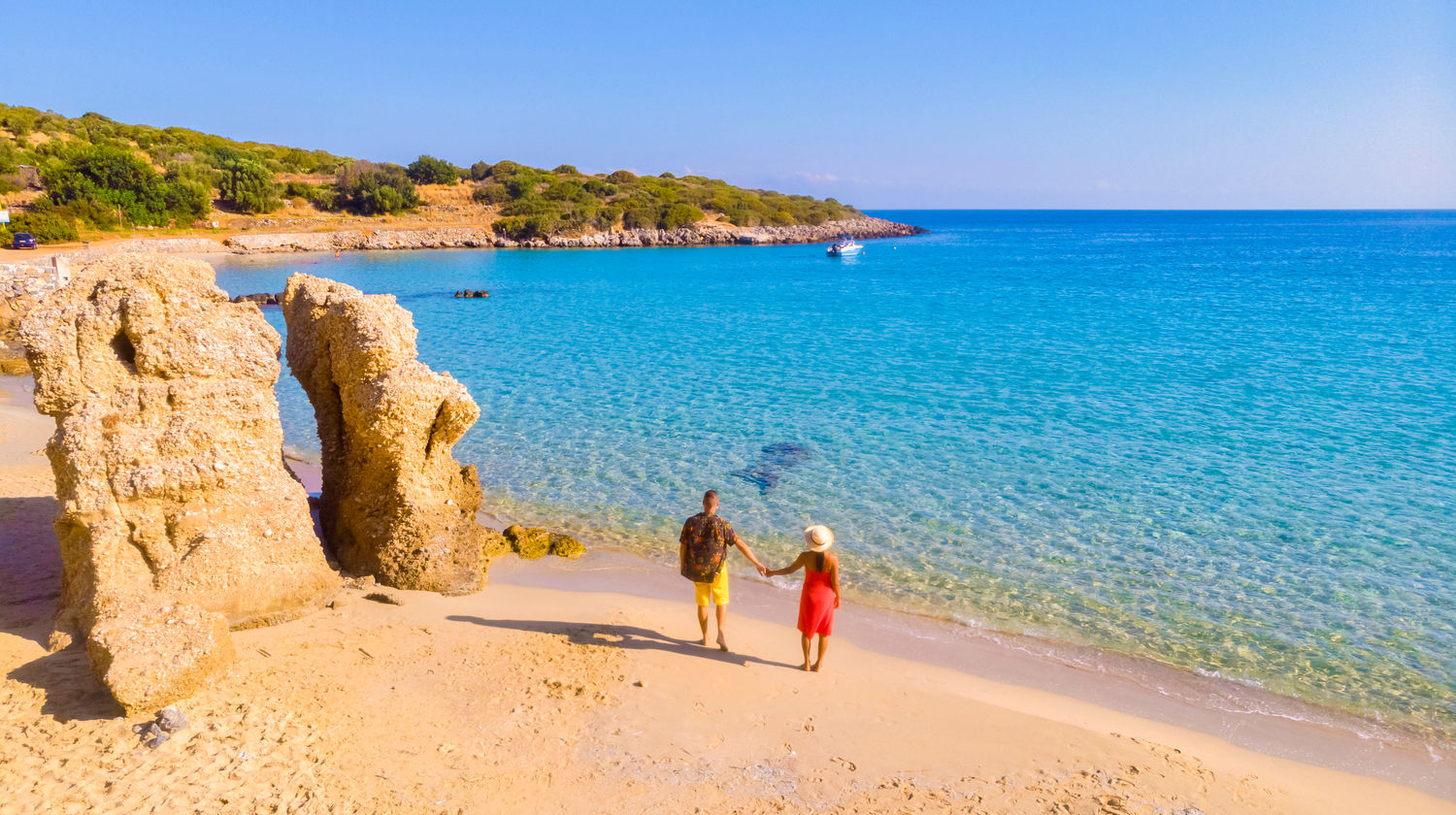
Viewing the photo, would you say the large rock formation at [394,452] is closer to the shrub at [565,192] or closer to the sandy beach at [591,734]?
the sandy beach at [591,734]

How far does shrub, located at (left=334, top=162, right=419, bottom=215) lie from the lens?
72.2 m

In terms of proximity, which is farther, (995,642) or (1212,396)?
(1212,396)

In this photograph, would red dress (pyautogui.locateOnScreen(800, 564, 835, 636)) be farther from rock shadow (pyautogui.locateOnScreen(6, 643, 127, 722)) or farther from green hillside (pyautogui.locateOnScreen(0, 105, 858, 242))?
green hillside (pyautogui.locateOnScreen(0, 105, 858, 242))

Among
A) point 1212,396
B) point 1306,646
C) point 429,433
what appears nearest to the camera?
point 1306,646

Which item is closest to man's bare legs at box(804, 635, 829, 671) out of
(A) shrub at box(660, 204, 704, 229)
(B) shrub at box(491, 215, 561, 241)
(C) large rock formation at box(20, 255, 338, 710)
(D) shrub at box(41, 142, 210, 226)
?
(C) large rock formation at box(20, 255, 338, 710)

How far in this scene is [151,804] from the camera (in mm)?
4664

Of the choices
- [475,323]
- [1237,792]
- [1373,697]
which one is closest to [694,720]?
[1237,792]

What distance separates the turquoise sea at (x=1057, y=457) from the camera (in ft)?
27.6

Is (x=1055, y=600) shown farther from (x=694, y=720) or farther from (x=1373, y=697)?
(x=694, y=720)

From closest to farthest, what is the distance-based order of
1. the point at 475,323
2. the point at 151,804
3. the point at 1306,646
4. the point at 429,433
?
1. the point at 151,804
2. the point at 1306,646
3. the point at 429,433
4. the point at 475,323

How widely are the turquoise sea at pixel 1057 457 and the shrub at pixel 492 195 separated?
50634 mm

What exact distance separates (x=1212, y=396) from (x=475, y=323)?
24.7 meters

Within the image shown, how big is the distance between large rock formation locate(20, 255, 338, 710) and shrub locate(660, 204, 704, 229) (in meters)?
77.0

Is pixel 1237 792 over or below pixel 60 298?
below
